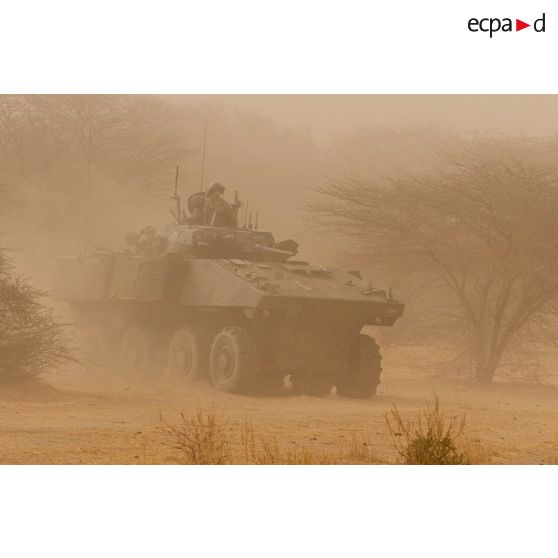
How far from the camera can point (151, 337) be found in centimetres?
2148

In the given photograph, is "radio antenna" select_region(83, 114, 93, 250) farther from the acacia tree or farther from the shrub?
the acacia tree

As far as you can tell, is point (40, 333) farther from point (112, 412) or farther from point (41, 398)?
point (112, 412)

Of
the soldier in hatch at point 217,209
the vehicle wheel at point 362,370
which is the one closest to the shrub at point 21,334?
the soldier in hatch at point 217,209

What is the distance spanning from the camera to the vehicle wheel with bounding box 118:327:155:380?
21484mm

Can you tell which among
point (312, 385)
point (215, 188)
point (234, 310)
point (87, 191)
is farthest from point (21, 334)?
point (87, 191)

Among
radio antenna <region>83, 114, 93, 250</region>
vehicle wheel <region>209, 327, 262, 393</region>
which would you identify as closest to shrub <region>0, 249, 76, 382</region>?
vehicle wheel <region>209, 327, 262, 393</region>

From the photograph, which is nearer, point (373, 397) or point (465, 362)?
point (373, 397)

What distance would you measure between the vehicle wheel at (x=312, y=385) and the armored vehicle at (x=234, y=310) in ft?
0.05

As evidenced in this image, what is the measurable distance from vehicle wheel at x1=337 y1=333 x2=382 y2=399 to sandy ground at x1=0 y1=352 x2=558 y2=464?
25 cm

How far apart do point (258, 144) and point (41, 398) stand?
7.60m

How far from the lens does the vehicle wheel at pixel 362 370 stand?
19.6m

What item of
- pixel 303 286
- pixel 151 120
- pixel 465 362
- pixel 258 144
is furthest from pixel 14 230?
pixel 465 362

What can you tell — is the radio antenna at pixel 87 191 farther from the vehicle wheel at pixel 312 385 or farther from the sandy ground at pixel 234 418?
the vehicle wheel at pixel 312 385

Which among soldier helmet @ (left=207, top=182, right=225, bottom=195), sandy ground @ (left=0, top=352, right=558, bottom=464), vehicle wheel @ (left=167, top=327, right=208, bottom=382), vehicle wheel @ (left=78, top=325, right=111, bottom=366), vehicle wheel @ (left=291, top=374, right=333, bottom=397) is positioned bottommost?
sandy ground @ (left=0, top=352, right=558, bottom=464)
